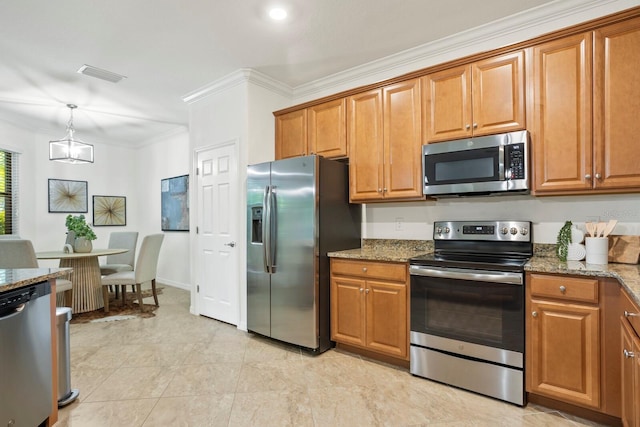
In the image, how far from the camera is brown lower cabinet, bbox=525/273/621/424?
183cm

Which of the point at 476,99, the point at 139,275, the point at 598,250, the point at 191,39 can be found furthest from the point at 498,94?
the point at 139,275

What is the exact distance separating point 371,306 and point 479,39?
2333 millimetres

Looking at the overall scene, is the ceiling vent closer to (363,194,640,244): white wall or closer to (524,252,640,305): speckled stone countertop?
(363,194,640,244): white wall

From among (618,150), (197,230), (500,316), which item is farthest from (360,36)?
(197,230)

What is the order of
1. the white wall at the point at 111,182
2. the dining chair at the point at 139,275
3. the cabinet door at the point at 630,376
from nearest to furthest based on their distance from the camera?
the cabinet door at the point at 630,376 → the dining chair at the point at 139,275 → the white wall at the point at 111,182

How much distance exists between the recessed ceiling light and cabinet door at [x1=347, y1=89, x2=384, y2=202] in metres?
0.92

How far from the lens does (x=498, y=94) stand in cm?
244

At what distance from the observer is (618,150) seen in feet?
6.75

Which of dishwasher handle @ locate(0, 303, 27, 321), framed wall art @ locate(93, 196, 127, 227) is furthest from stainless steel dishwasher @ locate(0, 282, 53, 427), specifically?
framed wall art @ locate(93, 196, 127, 227)

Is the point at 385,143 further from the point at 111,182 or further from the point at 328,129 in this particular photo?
the point at 111,182

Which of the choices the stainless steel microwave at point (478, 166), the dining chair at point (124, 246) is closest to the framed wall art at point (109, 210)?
the dining chair at point (124, 246)

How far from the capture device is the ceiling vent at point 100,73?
3378 mm

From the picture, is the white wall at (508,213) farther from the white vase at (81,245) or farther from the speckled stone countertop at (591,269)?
the white vase at (81,245)

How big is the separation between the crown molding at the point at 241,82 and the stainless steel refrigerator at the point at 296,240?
98 centimetres
